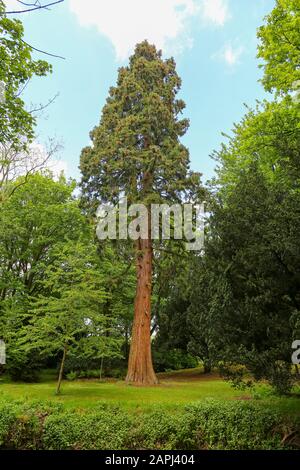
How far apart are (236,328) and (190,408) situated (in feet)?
9.29

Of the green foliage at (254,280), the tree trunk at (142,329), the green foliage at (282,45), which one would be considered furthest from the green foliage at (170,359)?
the green foliage at (282,45)

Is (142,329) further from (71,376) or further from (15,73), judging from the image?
(15,73)

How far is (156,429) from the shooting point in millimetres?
8633

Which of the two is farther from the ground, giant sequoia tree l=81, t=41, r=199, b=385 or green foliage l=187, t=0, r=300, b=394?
giant sequoia tree l=81, t=41, r=199, b=385

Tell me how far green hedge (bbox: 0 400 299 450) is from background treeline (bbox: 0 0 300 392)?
3.92 ft

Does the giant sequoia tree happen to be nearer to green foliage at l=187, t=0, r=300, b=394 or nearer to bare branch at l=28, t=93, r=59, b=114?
bare branch at l=28, t=93, r=59, b=114

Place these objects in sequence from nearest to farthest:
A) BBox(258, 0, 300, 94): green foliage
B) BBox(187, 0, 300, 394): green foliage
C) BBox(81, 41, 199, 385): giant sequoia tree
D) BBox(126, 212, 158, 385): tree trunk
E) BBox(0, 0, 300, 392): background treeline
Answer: BBox(187, 0, 300, 394): green foliage < BBox(0, 0, 300, 392): background treeline < BBox(258, 0, 300, 94): green foliage < BBox(126, 212, 158, 385): tree trunk < BBox(81, 41, 199, 385): giant sequoia tree

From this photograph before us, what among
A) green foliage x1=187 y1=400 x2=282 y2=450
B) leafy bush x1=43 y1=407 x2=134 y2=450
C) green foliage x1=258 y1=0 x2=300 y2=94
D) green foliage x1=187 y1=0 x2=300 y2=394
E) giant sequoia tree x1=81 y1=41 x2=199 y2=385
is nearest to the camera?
green foliage x1=187 y1=0 x2=300 y2=394

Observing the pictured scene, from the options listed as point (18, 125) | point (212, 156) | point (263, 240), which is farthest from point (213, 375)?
point (18, 125)

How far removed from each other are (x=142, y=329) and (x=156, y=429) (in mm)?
9334

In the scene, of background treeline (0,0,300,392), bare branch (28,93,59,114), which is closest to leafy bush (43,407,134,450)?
background treeline (0,0,300,392)

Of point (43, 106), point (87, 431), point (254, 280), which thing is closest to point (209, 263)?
point (254, 280)

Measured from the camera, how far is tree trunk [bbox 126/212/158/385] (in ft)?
56.9

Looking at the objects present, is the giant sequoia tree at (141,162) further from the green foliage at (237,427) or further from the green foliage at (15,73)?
the green foliage at (237,427)
